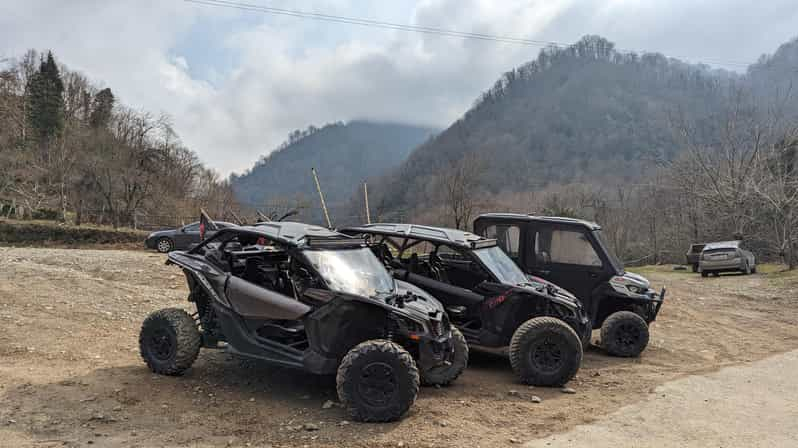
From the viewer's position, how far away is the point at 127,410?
19.1 feet

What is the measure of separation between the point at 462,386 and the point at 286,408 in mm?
2204

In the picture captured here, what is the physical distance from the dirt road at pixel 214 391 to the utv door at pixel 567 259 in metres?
1.16

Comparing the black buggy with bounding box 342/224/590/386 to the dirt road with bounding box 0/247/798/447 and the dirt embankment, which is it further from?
the dirt embankment

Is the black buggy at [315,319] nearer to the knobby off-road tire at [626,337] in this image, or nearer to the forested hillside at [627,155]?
the knobby off-road tire at [626,337]

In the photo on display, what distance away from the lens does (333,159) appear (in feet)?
462

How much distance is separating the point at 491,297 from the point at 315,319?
9.42 feet

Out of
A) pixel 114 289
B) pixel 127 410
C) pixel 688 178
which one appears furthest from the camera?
pixel 688 178

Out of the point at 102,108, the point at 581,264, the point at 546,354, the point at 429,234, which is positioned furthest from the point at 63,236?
the point at 102,108

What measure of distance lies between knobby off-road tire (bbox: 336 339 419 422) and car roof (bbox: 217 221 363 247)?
165 cm

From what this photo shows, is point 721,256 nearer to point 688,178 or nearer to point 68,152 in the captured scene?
point 688,178

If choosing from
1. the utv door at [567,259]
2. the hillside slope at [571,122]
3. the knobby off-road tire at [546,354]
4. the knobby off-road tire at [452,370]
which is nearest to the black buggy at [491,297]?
the knobby off-road tire at [546,354]

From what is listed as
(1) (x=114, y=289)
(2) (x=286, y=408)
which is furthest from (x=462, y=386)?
(1) (x=114, y=289)

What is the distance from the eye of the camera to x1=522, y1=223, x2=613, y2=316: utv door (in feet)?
33.6

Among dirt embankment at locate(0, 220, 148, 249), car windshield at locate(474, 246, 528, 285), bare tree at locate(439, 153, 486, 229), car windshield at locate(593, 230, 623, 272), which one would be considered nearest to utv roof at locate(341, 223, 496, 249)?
car windshield at locate(474, 246, 528, 285)
